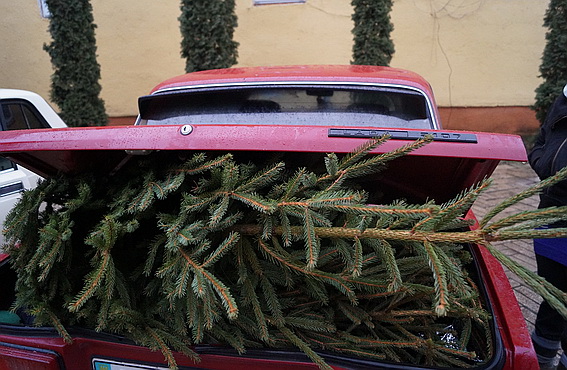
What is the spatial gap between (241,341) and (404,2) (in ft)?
26.2

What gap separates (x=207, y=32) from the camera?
22.7 ft

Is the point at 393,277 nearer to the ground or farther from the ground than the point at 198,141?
nearer to the ground

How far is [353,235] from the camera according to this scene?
129 centimetres

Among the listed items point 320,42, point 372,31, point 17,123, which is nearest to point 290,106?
point 17,123

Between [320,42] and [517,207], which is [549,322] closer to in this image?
[517,207]

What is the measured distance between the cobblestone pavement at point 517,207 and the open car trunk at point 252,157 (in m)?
0.57

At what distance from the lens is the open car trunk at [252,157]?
1353 mm

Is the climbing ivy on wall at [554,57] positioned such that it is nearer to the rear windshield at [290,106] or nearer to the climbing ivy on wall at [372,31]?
the climbing ivy on wall at [372,31]

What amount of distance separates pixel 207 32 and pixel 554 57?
5766mm

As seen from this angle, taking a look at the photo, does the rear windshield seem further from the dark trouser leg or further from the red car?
the dark trouser leg

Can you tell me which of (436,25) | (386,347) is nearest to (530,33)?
(436,25)

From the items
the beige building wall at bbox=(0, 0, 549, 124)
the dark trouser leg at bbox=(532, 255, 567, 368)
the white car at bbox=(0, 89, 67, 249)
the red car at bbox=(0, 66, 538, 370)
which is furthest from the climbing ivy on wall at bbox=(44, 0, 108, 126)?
the dark trouser leg at bbox=(532, 255, 567, 368)

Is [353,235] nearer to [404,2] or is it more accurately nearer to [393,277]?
[393,277]

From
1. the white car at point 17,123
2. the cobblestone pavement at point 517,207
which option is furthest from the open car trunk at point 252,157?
the white car at point 17,123
